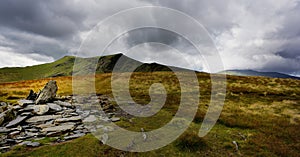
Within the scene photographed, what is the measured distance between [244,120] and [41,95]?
23801mm

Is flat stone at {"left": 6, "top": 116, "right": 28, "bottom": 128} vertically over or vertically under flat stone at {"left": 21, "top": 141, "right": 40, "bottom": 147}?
over

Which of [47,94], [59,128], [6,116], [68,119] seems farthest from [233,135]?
[47,94]

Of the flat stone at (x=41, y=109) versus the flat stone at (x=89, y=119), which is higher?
the flat stone at (x=41, y=109)

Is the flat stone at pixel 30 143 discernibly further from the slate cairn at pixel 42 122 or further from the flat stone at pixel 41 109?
the flat stone at pixel 41 109

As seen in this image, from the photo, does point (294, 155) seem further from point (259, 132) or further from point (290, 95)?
point (290, 95)

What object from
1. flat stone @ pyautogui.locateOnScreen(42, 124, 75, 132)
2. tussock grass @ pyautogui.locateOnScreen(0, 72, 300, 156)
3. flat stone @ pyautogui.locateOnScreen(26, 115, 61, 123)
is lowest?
tussock grass @ pyautogui.locateOnScreen(0, 72, 300, 156)

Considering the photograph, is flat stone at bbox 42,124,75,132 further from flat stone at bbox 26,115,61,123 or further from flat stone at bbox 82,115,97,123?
flat stone at bbox 26,115,61,123

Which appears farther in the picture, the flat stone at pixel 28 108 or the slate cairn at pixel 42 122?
the flat stone at pixel 28 108

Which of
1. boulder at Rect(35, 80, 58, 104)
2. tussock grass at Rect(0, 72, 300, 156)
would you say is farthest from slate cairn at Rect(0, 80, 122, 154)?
tussock grass at Rect(0, 72, 300, 156)

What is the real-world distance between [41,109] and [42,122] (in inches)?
121

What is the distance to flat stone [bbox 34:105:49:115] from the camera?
20330 mm

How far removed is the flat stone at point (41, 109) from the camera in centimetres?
2033

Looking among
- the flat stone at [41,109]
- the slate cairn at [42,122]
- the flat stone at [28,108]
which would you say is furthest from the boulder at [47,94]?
the flat stone at [41,109]

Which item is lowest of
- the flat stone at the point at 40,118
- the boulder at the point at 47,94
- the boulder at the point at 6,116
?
the flat stone at the point at 40,118
